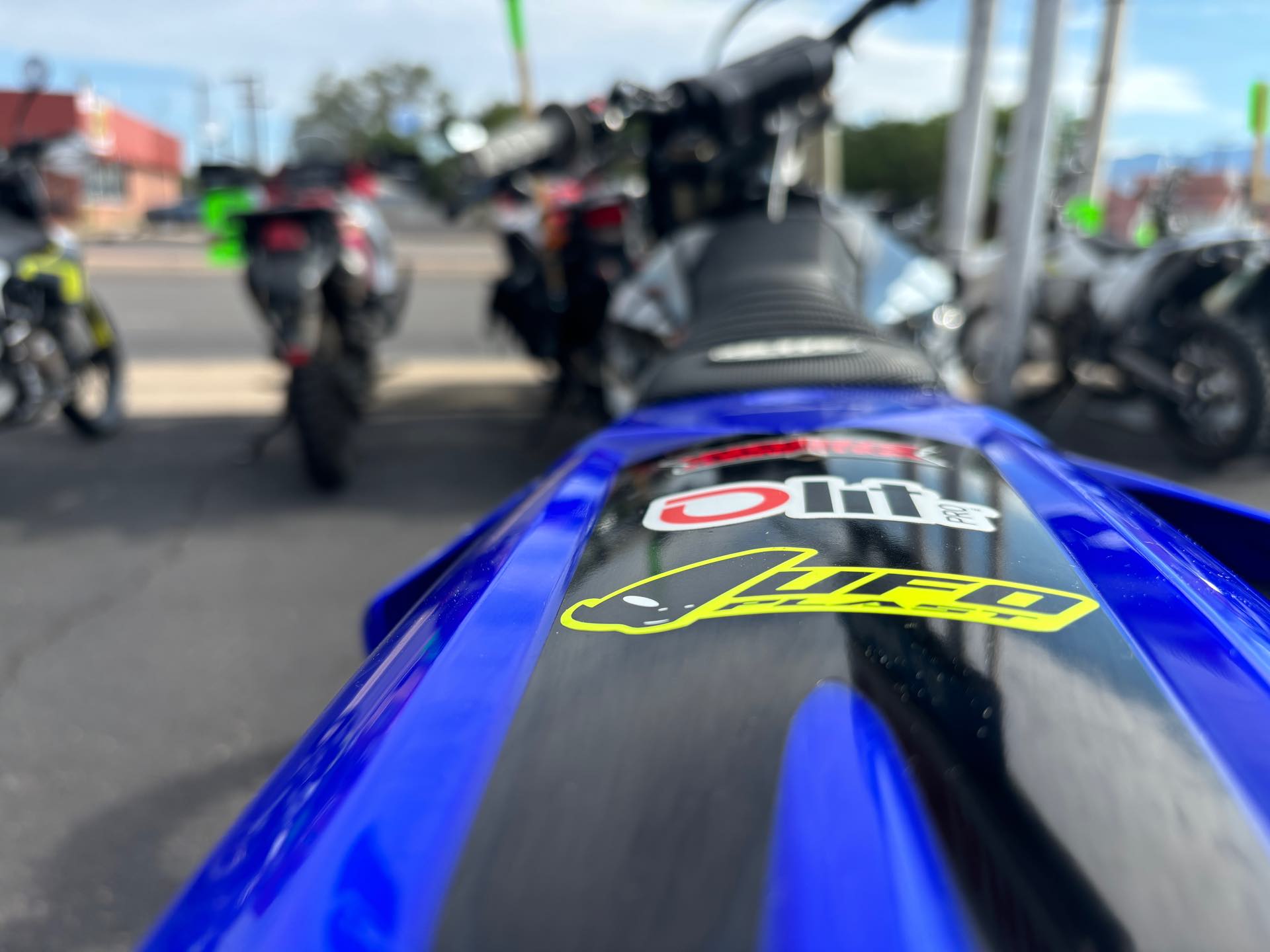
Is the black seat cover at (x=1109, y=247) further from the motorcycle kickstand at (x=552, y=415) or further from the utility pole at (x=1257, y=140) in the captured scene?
the motorcycle kickstand at (x=552, y=415)

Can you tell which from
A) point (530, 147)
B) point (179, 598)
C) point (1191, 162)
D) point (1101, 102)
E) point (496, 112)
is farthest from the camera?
point (496, 112)

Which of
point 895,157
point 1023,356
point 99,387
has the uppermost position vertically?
point 895,157

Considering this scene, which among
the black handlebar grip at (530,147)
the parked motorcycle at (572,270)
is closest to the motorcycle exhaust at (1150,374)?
the parked motorcycle at (572,270)

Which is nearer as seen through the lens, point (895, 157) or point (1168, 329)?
point (1168, 329)

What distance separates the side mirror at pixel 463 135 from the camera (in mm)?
2107

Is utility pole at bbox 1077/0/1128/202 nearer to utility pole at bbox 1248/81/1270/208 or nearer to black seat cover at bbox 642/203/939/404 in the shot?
Result: utility pole at bbox 1248/81/1270/208

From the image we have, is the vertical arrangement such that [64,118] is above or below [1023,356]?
above

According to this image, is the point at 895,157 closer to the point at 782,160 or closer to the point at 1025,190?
the point at 1025,190

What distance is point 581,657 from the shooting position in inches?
32.9

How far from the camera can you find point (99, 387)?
4.97m

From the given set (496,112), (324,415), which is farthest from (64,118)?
(496,112)

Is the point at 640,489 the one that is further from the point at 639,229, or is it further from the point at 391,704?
the point at 639,229

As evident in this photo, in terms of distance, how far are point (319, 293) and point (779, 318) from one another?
282 cm

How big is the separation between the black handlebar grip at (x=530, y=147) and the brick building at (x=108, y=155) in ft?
10.3
